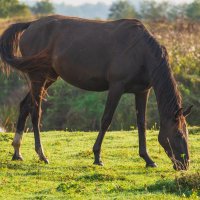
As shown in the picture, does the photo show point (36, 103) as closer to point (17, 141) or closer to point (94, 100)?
point (17, 141)

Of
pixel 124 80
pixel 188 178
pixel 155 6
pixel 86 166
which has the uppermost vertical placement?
pixel 124 80

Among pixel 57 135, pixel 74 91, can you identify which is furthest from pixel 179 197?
pixel 74 91

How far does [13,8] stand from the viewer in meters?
48.1

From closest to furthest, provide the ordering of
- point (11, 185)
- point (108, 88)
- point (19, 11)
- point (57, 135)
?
point (11, 185) → point (108, 88) → point (57, 135) → point (19, 11)

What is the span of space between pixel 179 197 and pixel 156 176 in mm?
1671

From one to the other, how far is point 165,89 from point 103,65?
47.6 inches

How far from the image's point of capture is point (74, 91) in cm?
2375

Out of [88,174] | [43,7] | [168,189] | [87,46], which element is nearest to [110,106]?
[87,46]

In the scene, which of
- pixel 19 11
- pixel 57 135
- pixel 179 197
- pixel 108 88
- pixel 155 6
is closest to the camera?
pixel 179 197

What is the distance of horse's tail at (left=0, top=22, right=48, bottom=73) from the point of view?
427 inches

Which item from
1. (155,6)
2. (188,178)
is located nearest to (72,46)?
(188,178)

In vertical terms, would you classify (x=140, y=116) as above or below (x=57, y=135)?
above

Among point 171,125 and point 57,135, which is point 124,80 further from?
point 57,135

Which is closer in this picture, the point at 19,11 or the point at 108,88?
the point at 108,88
